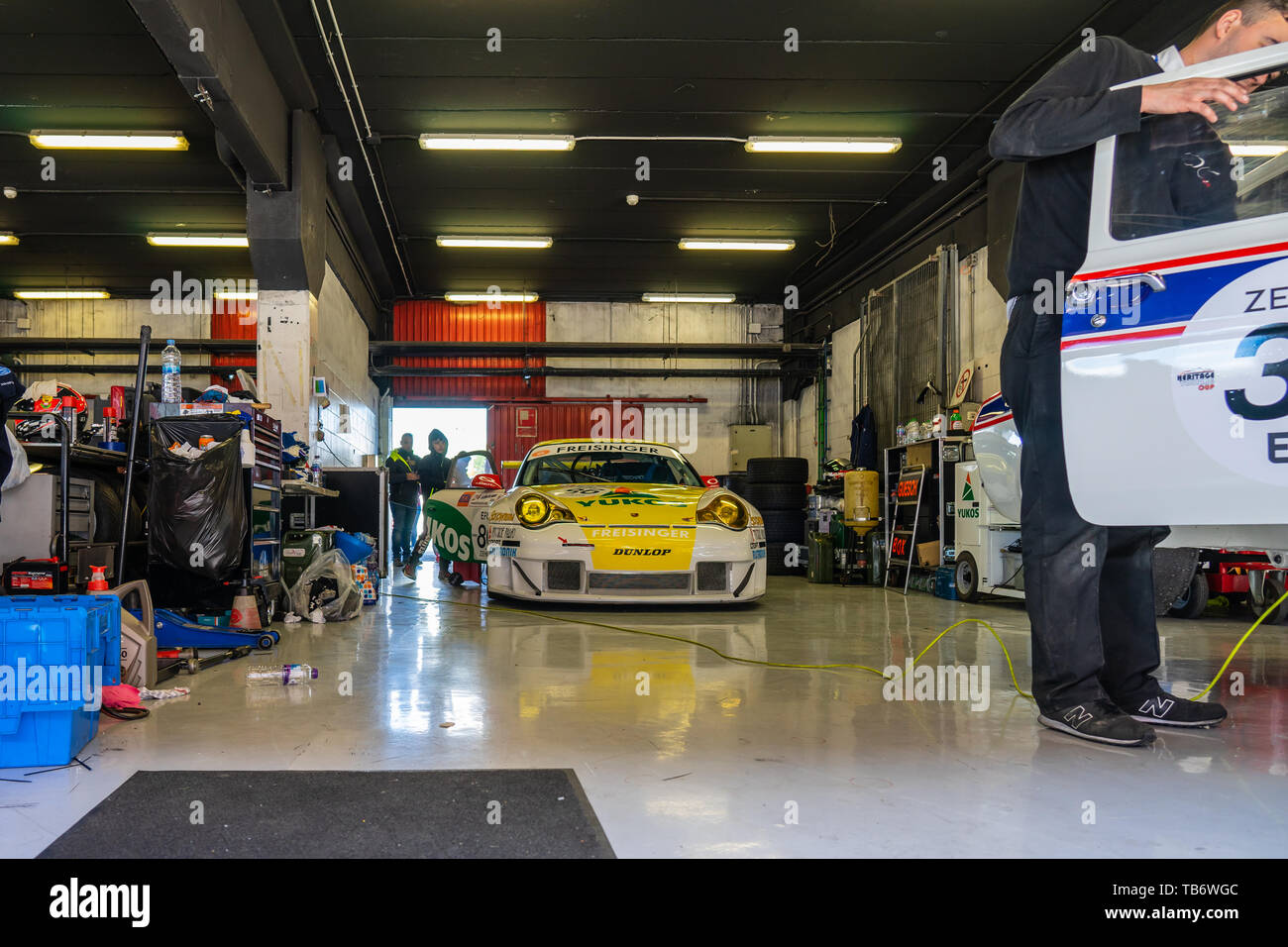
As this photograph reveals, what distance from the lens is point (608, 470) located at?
20.0ft

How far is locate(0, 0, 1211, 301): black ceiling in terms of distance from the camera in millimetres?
6211

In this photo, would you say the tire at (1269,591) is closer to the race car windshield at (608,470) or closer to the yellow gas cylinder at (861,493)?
the yellow gas cylinder at (861,493)

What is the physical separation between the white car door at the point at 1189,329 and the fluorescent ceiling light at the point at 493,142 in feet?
22.6

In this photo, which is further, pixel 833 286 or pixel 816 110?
pixel 833 286

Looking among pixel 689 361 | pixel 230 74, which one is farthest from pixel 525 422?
pixel 230 74

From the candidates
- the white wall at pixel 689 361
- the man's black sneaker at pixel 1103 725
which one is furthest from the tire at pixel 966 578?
the white wall at pixel 689 361

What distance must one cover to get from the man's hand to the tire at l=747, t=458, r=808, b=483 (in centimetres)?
827

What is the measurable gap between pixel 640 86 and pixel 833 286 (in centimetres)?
600

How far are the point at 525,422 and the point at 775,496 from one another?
19.0ft

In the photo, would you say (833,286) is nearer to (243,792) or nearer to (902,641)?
(902,641)

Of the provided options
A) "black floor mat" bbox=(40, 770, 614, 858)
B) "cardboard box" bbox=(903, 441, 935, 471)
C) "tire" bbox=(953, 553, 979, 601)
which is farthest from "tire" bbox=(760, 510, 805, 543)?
"black floor mat" bbox=(40, 770, 614, 858)

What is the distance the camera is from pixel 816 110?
775cm

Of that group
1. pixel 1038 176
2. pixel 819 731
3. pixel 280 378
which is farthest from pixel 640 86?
pixel 819 731

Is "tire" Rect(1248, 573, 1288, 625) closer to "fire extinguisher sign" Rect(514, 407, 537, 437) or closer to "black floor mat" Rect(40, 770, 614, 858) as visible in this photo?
"black floor mat" Rect(40, 770, 614, 858)
